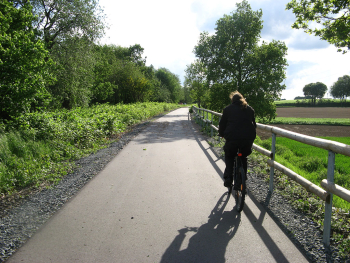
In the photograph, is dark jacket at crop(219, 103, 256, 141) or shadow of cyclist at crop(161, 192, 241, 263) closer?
shadow of cyclist at crop(161, 192, 241, 263)

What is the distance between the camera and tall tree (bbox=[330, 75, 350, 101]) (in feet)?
445

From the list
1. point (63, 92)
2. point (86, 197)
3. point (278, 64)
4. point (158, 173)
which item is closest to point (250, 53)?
point (278, 64)

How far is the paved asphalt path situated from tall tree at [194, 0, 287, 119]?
23.3m

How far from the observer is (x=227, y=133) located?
4.29 metres

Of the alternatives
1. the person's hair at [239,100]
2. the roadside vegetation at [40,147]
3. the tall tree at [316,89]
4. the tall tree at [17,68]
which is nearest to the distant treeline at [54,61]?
the tall tree at [17,68]

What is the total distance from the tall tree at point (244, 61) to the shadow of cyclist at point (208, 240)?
24136 millimetres

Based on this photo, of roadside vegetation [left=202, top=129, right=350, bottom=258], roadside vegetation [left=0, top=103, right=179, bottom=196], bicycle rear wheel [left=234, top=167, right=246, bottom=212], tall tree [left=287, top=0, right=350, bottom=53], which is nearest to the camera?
roadside vegetation [left=202, top=129, right=350, bottom=258]

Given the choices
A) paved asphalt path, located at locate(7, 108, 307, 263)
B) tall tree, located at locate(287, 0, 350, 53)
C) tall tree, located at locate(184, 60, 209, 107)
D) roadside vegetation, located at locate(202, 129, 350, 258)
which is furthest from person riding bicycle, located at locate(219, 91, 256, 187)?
tall tree, located at locate(184, 60, 209, 107)

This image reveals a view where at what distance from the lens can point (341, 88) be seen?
137250 millimetres

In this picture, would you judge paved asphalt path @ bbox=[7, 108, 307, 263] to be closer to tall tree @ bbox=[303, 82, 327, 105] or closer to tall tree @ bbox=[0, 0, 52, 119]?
tall tree @ bbox=[0, 0, 52, 119]

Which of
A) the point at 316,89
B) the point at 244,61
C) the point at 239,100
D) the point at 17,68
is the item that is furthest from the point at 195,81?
the point at 316,89

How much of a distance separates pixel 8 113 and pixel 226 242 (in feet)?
26.5

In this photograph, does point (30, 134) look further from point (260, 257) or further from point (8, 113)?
point (260, 257)

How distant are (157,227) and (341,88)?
162m
